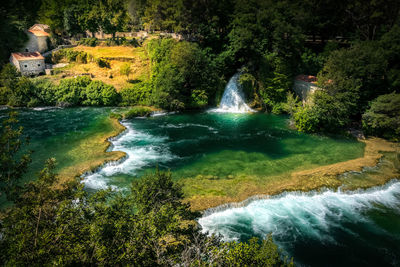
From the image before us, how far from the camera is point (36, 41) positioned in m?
64.4

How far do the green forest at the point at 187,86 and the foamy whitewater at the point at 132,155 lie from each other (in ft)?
11.6

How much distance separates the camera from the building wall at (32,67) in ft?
181

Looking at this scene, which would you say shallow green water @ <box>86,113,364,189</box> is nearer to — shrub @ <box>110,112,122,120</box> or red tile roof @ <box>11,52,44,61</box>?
shrub @ <box>110,112,122,120</box>

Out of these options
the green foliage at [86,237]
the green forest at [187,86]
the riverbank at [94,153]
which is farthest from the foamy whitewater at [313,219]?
the riverbank at [94,153]

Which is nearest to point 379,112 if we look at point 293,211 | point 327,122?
point 327,122

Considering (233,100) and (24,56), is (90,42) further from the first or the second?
(233,100)

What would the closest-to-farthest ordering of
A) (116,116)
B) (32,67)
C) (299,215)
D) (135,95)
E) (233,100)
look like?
(299,215) → (116,116) → (233,100) → (135,95) → (32,67)

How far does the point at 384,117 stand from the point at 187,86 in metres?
31.2

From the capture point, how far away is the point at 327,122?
37.6 metres

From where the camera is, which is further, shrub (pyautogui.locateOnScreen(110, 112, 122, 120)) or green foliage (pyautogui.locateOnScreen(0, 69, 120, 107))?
green foliage (pyautogui.locateOnScreen(0, 69, 120, 107))

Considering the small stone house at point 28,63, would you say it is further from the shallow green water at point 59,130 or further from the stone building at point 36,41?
the shallow green water at point 59,130

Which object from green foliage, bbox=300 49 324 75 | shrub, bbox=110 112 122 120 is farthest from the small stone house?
green foliage, bbox=300 49 324 75

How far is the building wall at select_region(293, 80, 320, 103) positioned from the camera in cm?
4428

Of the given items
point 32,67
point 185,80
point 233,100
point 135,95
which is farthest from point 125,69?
point 233,100
